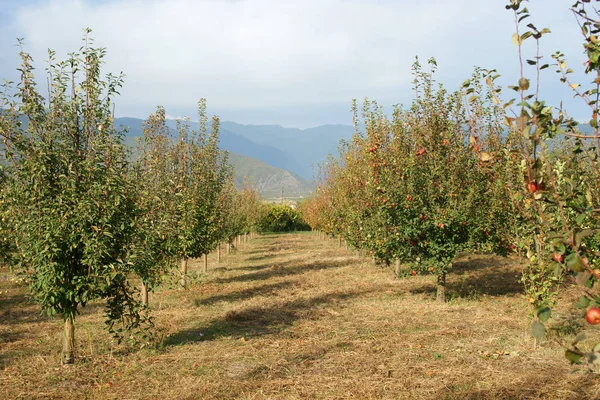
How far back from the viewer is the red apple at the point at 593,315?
65.8 inches

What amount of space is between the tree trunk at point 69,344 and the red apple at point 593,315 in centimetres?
763

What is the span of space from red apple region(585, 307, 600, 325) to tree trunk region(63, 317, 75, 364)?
763 centimetres

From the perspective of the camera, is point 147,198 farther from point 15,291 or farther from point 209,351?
point 15,291

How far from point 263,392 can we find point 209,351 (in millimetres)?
2375

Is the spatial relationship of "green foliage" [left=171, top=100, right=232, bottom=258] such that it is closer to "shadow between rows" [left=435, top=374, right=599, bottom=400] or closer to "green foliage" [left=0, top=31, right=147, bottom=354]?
"green foliage" [left=0, top=31, right=147, bottom=354]

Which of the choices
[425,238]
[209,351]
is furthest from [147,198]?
[425,238]

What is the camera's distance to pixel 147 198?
27.3 ft

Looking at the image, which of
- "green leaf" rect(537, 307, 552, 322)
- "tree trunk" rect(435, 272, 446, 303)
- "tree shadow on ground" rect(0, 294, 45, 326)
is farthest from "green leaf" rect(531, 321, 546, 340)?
"tree trunk" rect(435, 272, 446, 303)

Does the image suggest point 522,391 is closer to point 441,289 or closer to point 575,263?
point 575,263

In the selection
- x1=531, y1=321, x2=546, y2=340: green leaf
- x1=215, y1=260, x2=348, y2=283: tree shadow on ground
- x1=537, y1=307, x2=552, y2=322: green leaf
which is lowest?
x1=215, y1=260, x2=348, y2=283: tree shadow on ground

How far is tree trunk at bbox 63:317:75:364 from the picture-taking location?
24.9 feet

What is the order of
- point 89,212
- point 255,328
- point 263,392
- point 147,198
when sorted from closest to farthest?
point 263,392 → point 89,212 → point 147,198 → point 255,328

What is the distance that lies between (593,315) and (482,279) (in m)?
15.7

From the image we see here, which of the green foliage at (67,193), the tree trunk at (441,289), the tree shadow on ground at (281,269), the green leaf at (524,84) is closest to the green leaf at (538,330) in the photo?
the green leaf at (524,84)
